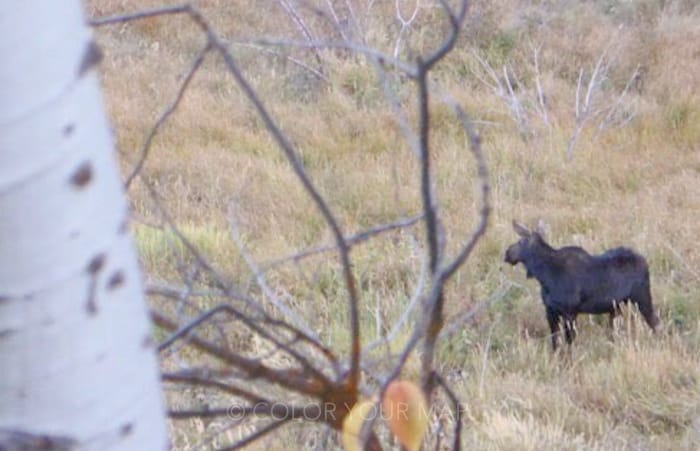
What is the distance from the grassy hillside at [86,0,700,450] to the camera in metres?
4.04

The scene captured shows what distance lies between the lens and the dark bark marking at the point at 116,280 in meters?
0.81

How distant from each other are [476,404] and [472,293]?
120 centimetres

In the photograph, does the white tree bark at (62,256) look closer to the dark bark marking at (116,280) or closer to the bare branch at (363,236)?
the dark bark marking at (116,280)

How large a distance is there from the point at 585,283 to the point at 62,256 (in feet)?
13.4

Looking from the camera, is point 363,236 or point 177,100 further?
point 363,236

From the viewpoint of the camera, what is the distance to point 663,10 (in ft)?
37.7

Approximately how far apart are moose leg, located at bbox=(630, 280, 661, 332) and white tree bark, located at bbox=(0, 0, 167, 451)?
407 cm

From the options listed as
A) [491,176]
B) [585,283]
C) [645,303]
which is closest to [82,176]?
[585,283]

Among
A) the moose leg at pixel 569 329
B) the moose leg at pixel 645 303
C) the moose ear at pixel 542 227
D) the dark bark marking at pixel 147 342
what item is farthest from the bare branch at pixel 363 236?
the moose ear at pixel 542 227

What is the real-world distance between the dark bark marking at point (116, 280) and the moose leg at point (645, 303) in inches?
161

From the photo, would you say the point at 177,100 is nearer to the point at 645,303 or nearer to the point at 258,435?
the point at 258,435

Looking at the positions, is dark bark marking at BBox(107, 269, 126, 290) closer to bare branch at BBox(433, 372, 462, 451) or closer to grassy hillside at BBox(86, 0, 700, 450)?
bare branch at BBox(433, 372, 462, 451)

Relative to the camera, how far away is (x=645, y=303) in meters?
4.73

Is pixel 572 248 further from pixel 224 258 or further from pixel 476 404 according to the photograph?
pixel 224 258
